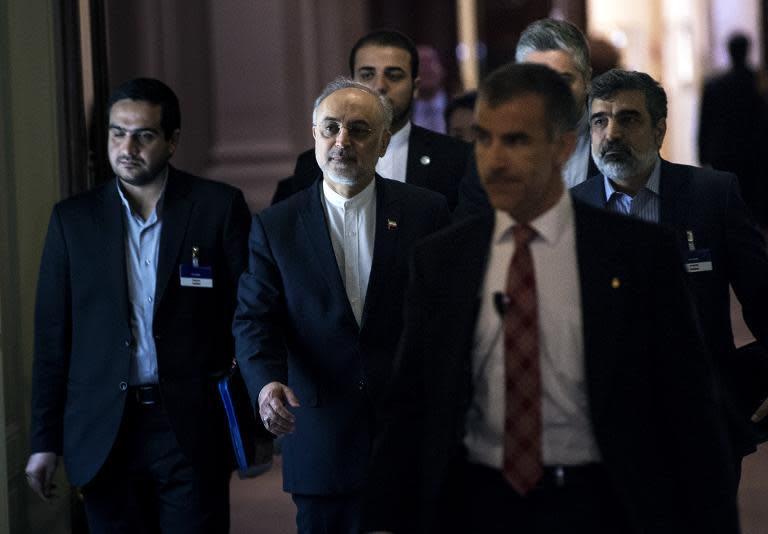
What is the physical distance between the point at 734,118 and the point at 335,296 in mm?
8618

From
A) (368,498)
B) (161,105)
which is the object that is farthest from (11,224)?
(368,498)

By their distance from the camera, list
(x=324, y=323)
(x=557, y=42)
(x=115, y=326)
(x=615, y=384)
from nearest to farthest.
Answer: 1. (x=615, y=384)
2. (x=324, y=323)
3. (x=115, y=326)
4. (x=557, y=42)

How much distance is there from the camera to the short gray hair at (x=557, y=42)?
15.5ft

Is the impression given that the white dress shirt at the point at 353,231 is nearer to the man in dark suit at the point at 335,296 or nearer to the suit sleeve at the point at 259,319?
→ the man in dark suit at the point at 335,296

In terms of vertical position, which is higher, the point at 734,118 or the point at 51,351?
the point at 734,118

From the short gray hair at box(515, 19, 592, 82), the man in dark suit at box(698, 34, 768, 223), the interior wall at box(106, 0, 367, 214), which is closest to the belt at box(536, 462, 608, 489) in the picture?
the short gray hair at box(515, 19, 592, 82)

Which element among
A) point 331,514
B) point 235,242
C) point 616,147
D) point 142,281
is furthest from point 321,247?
point 616,147

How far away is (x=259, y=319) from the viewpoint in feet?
13.2

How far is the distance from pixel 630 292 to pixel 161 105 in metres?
2.11

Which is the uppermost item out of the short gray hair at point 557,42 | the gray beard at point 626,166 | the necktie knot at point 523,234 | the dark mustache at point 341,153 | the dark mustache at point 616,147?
the short gray hair at point 557,42

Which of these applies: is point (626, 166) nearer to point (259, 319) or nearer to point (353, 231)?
point (353, 231)

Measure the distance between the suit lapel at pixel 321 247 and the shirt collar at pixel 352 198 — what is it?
35 mm

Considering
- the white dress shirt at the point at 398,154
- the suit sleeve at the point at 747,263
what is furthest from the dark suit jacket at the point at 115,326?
the suit sleeve at the point at 747,263

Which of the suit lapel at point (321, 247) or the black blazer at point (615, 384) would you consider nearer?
the black blazer at point (615, 384)
